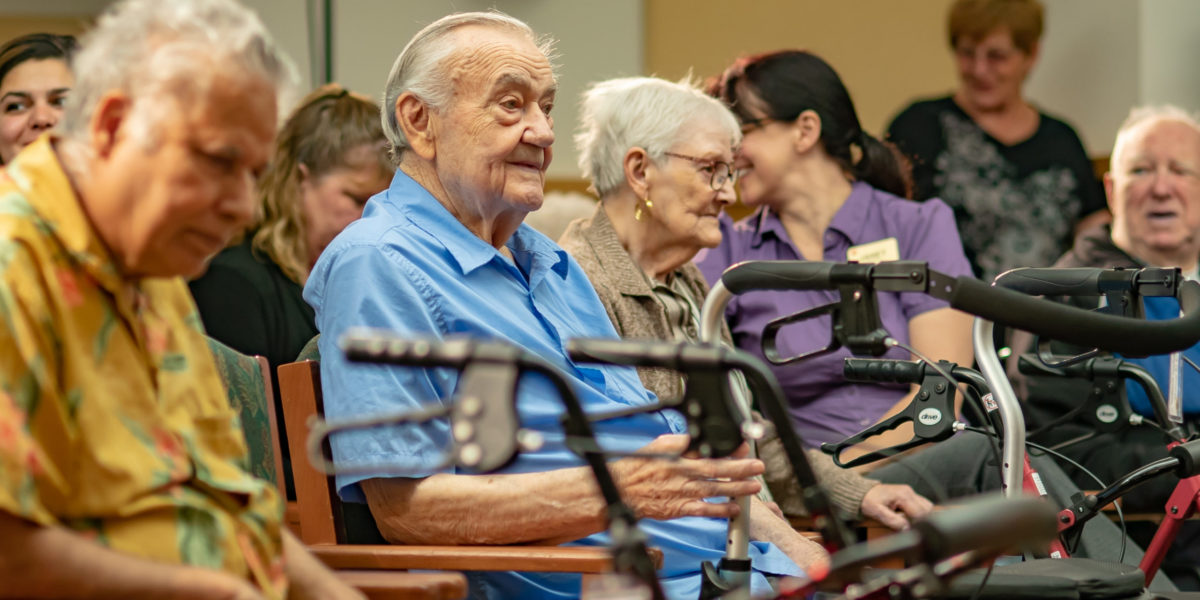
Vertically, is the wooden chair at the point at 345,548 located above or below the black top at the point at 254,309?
above

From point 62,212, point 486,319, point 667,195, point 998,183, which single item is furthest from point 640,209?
point 998,183

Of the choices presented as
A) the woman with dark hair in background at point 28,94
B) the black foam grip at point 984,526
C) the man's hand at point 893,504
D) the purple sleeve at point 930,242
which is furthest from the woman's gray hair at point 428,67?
the purple sleeve at point 930,242

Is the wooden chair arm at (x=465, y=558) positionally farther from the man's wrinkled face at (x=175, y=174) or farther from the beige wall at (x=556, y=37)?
the beige wall at (x=556, y=37)

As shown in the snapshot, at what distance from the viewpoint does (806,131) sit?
11.1 feet

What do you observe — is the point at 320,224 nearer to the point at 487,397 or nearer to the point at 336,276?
the point at 336,276

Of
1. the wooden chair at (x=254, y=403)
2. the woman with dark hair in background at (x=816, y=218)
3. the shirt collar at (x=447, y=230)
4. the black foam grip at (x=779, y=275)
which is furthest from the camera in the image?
the woman with dark hair in background at (x=816, y=218)

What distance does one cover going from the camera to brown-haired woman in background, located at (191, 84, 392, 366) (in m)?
2.94

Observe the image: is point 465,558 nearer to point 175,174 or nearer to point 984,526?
point 175,174

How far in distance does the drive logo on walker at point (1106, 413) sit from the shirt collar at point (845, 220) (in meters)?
0.88

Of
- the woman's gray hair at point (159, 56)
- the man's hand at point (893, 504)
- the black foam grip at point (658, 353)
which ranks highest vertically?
the woman's gray hair at point (159, 56)

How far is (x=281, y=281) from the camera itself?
2996mm

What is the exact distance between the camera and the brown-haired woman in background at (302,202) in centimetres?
294

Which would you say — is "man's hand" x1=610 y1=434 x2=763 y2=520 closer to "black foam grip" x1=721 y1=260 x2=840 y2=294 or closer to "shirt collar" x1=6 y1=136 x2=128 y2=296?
"black foam grip" x1=721 y1=260 x2=840 y2=294

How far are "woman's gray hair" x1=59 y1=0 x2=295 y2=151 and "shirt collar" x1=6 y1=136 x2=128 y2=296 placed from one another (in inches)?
1.4
